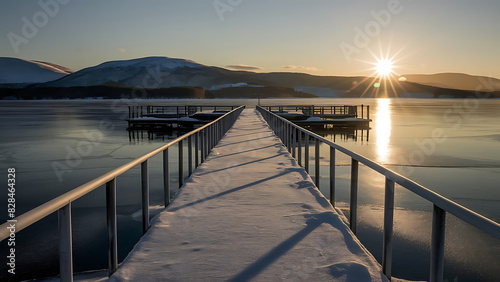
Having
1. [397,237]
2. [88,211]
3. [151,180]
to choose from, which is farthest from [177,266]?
[151,180]

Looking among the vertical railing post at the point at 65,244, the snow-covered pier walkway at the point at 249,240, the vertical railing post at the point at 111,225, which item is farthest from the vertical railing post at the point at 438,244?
the vertical railing post at the point at 111,225

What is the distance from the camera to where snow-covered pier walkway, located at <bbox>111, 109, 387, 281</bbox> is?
3197mm

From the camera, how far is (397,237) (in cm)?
780

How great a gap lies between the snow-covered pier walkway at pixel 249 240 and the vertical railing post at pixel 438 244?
0.72 meters

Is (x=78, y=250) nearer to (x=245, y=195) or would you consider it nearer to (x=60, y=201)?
(x=245, y=195)

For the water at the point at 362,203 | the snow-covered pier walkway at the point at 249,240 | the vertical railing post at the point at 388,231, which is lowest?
the water at the point at 362,203

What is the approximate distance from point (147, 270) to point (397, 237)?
6010 millimetres

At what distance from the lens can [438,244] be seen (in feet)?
8.05

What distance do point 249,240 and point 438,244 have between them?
194cm

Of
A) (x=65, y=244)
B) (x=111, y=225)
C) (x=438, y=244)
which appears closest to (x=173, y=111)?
(x=111, y=225)

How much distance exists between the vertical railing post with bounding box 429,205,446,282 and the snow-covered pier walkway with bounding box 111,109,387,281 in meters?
0.72

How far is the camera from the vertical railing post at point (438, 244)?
2437 mm

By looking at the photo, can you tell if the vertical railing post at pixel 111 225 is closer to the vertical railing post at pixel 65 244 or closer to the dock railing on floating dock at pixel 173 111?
the vertical railing post at pixel 65 244

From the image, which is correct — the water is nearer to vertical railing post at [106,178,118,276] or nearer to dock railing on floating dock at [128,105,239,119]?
vertical railing post at [106,178,118,276]
